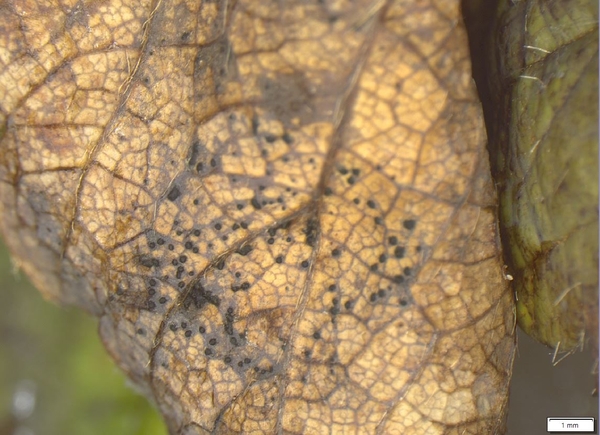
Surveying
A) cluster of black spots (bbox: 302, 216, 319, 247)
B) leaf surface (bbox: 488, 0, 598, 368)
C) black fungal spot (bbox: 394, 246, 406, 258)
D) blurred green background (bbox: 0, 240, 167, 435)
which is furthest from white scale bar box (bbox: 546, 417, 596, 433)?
blurred green background (bbox: 0, 240, 167, 435)

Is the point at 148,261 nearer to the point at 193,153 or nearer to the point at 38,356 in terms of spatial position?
the point at 193,153

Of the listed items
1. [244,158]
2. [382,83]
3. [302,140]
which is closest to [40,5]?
[244,158]

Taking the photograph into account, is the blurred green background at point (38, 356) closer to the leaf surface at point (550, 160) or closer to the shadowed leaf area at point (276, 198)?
the shadowed leaf area at point (276, 198)

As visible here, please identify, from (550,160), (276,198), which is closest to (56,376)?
(276,198)

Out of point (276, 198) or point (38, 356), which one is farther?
point (38, 356)

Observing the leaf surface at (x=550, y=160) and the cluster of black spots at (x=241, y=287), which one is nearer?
the leaf surface at (x=550, y=160)

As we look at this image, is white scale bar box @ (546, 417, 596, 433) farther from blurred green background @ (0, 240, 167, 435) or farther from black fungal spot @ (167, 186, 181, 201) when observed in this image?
blurred green background @ (0, 240, 167, 435)

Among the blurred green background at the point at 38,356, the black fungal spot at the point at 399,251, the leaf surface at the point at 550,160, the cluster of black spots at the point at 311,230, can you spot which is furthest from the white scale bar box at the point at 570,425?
the blurred green background at the point at 38,356
